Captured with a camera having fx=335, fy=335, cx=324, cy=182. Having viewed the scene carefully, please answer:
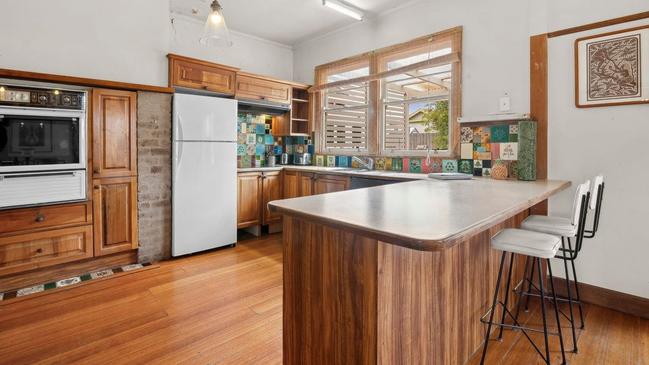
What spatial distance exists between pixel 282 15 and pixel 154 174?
8.31ft

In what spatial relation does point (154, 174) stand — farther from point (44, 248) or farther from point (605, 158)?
point (605, 158)

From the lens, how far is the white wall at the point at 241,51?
4293mm

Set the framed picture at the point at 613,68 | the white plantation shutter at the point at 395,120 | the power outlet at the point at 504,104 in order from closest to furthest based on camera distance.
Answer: the framed picture at the point at 613,68
the power outlet at the point at 504,104
the white plantation shutter at the point at 395,120

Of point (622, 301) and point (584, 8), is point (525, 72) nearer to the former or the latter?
point (584, 8)

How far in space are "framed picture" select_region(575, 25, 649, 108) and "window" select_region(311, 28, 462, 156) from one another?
1056mm

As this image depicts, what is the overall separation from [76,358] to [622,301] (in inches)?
143

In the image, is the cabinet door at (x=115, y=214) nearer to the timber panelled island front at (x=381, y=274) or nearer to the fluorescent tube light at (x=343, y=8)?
the timber panelled island front at (x=381, y=274)

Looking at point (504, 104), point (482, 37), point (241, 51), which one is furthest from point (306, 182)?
point (482, 37)

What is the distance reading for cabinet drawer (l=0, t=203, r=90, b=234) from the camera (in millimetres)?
2660

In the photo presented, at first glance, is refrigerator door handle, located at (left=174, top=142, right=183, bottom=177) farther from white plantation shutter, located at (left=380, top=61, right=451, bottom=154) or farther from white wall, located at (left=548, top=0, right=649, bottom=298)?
white wall, located at (left=548, top=0, right=649, bottom=298)

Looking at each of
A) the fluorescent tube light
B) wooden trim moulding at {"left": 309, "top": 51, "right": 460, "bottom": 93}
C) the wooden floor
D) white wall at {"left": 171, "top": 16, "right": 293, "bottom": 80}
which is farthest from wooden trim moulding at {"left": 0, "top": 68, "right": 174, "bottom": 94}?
wooden trim moulding at {"left": 309, "top": 51, "right": 460, "bottom": 93}

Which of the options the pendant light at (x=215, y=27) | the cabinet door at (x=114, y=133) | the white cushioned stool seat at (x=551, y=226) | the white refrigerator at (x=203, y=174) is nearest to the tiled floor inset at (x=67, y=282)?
the white refrigerator at (x=203, y=174)

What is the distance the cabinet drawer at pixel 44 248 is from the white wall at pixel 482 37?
3.84 metres

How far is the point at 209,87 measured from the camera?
3.96 meters
